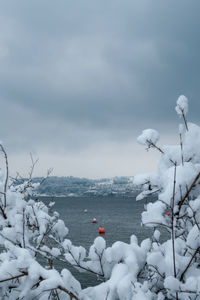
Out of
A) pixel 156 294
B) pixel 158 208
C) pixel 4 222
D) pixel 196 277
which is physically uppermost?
pixel 158 208

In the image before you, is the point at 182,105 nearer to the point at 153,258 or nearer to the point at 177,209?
the point at 177,209

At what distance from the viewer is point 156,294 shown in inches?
101

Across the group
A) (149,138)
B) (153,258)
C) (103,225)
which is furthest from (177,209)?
(103,225)

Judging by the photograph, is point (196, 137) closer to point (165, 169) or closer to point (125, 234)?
point (165, 169)

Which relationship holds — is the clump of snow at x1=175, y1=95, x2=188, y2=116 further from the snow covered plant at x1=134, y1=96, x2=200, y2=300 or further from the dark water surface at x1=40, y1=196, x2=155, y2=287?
the dark water surface at x1=40, y1=196, x2=155, y2=287

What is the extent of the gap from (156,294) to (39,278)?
Result: 3.78ft

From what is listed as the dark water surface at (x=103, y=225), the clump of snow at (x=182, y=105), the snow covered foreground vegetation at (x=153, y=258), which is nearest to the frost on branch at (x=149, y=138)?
the snow covered foreground vegetation at (x=153, y=258)

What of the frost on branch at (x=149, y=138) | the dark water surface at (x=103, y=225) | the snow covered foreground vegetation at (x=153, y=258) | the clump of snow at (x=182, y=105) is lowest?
the dark water surface at (x=103, y=225)

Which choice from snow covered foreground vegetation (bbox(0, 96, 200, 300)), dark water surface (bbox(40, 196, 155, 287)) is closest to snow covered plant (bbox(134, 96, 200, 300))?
snow covered foreground vegetation (bbox(0, 96, 200, 300))

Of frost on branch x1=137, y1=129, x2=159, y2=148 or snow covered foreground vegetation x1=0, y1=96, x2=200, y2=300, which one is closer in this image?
snow covered foreground vegetation x1=0, y1=96, x2=200, y2=300

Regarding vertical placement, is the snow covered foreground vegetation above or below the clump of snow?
below

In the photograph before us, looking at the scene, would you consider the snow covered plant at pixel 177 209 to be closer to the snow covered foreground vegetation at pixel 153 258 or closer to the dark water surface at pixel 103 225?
the snow covered foreground vegetation at pixel 153 258

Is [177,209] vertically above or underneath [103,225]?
above

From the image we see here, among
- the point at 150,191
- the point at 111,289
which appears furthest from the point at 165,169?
the point at 111,289
